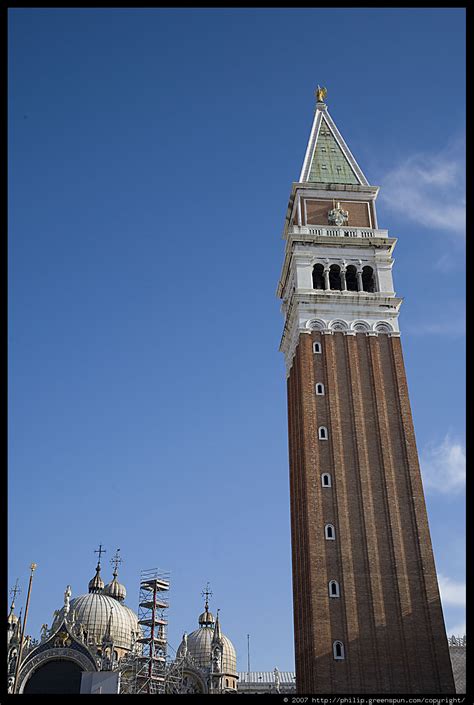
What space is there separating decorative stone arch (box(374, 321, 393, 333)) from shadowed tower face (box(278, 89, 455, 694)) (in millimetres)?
67

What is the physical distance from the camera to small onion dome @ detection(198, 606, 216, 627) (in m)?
82.4

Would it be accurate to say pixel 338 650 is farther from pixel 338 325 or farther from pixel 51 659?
pixel 51 659

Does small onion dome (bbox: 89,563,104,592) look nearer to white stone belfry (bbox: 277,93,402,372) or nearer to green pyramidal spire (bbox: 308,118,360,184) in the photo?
white stone belfry (bbox: 277,93,402,372)

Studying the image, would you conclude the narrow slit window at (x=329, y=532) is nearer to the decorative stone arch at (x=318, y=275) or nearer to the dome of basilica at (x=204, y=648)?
the decorative stone arch at (x=318, y=275)

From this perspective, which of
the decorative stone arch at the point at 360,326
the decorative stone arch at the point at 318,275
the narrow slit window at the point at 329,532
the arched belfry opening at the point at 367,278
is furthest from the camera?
the arched belfry opening at the point at 367,278

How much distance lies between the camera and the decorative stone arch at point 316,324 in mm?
49250

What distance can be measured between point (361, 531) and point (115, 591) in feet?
152

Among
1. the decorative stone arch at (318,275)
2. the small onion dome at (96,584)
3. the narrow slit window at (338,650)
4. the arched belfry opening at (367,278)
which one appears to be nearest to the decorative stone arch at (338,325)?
the decorative stone arch at (318,275)

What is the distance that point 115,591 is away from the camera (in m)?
80.9

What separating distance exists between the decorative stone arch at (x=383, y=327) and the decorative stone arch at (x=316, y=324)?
138 inches

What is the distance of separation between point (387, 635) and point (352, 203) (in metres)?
30.5

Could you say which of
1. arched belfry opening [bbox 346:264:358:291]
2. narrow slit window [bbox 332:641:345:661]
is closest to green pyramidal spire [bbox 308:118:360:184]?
arched belfry opening [bbox 346:264:358:291]
